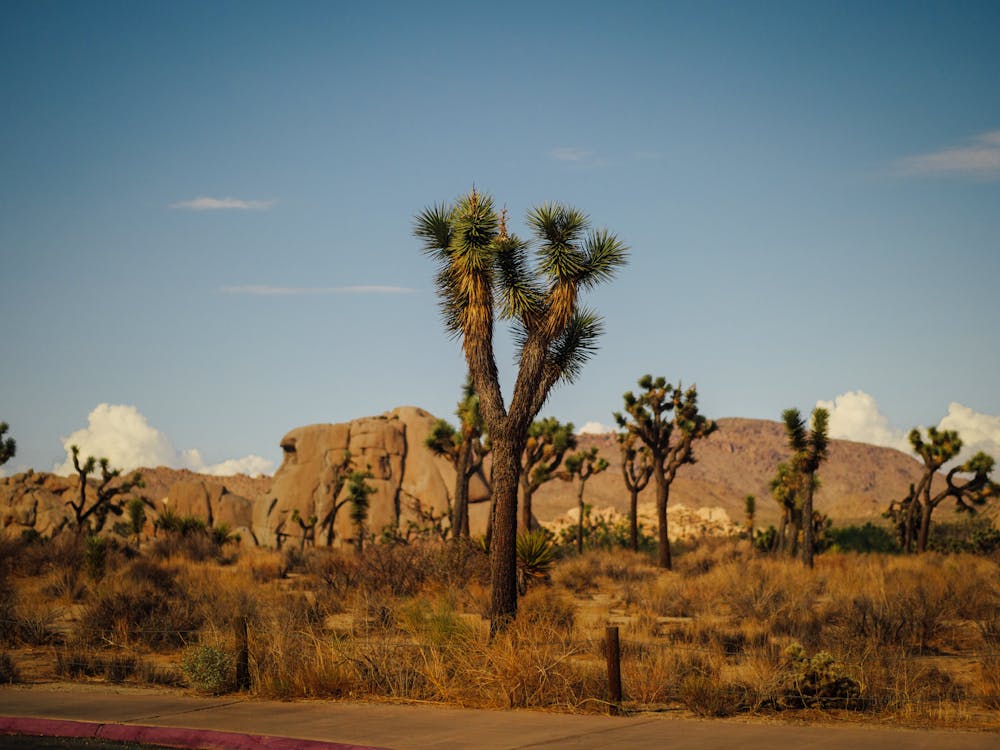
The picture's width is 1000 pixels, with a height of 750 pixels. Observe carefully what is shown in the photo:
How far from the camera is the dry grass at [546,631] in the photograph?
12.2 metres

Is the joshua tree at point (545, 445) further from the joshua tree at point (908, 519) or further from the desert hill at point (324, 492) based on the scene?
the desert hill at point (324, 492)

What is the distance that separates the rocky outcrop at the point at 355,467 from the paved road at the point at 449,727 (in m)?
50.4

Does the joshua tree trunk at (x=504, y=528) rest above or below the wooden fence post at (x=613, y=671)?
above

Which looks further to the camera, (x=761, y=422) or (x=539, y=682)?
(x=761, y=422)

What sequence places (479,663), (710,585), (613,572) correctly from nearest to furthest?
(479,663) < (710,585) < (613,572)

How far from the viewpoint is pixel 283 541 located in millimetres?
64688

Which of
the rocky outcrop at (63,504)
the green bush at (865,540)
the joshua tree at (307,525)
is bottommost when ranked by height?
the green bush at (865,540)

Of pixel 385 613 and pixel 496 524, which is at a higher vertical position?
pixel 496 524

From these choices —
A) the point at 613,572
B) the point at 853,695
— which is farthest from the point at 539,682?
the point at 613,572

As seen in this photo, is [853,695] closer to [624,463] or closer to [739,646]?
[739,646]

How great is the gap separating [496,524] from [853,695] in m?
6.59

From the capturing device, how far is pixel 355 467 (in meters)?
66.3

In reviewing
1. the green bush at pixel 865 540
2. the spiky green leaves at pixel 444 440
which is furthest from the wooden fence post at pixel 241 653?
the green bush at pixel 865 540

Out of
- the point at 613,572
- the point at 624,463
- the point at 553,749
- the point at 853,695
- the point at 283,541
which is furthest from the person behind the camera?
the point at 283,541
